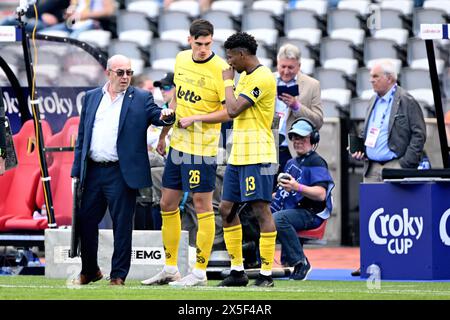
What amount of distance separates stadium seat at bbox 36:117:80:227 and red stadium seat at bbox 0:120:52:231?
0.42 feet

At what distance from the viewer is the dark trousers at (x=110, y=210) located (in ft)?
36.0

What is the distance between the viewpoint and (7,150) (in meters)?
10.7

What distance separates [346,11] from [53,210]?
885 cm

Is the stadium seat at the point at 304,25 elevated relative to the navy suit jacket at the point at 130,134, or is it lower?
elevated

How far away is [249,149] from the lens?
1094 cm

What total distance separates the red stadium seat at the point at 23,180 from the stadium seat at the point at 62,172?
128 millimetres

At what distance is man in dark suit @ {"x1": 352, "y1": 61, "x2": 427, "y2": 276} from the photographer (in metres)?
13.2

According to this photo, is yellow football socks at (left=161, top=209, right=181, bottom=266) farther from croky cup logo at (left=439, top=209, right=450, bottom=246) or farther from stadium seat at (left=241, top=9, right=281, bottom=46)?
stadium seat at (left=241, top=9, right=281, bottom=46)

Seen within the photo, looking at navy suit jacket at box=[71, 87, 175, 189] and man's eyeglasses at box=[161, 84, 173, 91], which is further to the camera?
man's eyeglasses at box=[161, 84, 173, 91]

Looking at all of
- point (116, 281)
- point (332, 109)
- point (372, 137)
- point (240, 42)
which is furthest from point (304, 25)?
point (116, 281)

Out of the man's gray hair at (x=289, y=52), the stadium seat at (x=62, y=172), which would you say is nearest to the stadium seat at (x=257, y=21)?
the stadium seat at (x=62, y=172)

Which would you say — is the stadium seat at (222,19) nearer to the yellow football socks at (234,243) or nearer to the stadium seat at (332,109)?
the stadium seat at (332,109)

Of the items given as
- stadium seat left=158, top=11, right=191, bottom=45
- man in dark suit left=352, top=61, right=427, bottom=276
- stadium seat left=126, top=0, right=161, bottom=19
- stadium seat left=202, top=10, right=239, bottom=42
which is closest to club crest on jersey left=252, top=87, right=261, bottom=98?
man in dark suit left=352, top=61, right=427, bottom=276

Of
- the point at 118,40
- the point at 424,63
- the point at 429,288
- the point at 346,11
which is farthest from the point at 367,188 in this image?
the point at 118,40
